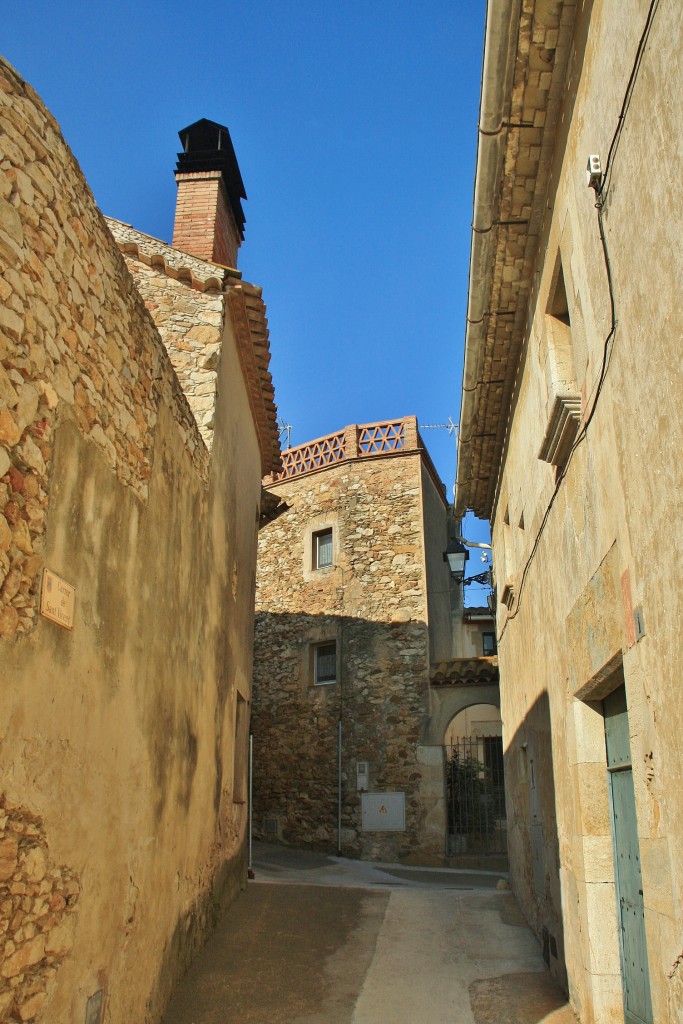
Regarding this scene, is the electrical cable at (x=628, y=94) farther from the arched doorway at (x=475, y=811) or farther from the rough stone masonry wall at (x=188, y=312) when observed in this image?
the arched doorway at (x=475, y=811)

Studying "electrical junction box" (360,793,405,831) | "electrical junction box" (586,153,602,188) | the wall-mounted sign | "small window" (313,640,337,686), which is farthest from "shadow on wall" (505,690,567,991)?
"small window" (313,640,337,686)

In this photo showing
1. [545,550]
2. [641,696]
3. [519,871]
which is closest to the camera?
[641,696]

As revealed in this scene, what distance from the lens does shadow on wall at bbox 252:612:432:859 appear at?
15227mm

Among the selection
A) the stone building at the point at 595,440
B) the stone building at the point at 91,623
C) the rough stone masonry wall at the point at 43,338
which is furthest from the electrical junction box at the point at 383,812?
the rough stone masonry wall at the point at 43,338

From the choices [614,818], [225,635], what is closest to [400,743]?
[225,635]

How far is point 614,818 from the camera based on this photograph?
4.71 metres

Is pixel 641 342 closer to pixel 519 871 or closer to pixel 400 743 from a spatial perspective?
pixel 519 871

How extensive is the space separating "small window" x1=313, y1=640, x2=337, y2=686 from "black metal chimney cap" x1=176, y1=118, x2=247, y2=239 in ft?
29.4

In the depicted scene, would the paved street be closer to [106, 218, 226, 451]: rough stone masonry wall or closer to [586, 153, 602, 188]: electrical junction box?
[106, 218, 226, 451]: rough stone masonry wall

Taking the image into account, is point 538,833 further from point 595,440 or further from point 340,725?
point 340,725

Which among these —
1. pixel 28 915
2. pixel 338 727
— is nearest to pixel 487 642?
pixel 338 727

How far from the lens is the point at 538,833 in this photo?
7113 mm

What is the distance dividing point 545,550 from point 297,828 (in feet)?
37.7

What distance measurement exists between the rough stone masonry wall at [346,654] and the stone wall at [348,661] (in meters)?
0.02
